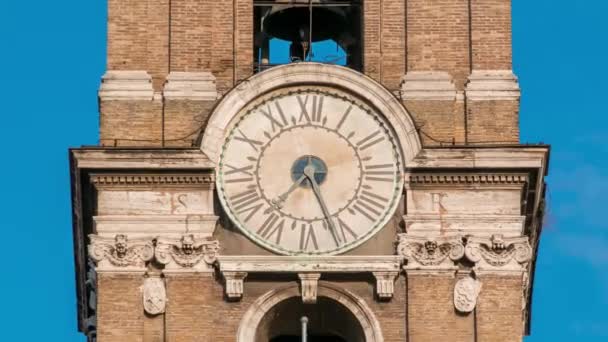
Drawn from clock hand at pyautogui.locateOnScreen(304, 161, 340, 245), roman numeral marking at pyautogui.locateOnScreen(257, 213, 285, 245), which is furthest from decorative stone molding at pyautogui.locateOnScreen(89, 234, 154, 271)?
clock hand at pyautogui.locateOnScreen(304, 161, 340, 245)

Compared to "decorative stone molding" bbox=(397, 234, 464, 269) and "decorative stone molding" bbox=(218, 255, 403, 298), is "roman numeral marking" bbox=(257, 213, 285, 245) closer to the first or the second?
"decorative stone molding" bbox=(218, 255, 403, 298)

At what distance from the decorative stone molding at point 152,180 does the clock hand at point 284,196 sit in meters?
0.96

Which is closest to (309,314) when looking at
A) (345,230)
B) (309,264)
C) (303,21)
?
(309,264)

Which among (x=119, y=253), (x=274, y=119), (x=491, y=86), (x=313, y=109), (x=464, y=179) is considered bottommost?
(x=119, y=253)

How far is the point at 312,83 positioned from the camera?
60.3 meters

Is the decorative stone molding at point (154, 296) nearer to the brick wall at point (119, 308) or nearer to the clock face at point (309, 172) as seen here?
the brick wall at point (119, 308)

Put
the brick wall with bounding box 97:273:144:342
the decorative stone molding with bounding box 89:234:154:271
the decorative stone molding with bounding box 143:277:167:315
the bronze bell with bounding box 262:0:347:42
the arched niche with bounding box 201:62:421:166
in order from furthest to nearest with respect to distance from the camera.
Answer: the bronze bell with bounding box 262:0:347:42, the arched niche with bounding box 201:62:421:166, the decorative stone molding with bounding box 89:234:154:271, the decorative stone molding with bounding box 143:277:167:315, the brick wall with bounding box 97:273:144:342

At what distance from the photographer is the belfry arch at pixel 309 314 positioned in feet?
194

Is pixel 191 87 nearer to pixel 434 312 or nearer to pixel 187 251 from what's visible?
pixel 187 251

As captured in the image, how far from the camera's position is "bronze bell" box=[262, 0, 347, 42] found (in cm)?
6309

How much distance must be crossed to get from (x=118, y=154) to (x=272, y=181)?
2.31m

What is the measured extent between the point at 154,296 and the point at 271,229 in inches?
79.6

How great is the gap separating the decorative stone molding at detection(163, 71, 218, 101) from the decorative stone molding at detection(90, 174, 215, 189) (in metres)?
1.36

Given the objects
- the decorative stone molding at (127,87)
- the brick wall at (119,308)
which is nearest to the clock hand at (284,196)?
the brick wall at (119,308)
